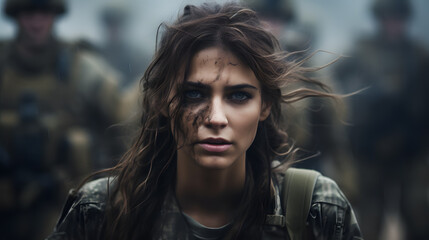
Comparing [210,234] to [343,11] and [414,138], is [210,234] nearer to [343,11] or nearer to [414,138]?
[414,138]

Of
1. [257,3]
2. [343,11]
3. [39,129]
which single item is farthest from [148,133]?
[343,11]

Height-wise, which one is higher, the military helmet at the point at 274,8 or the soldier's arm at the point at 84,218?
the military helmet at the point at 274,8

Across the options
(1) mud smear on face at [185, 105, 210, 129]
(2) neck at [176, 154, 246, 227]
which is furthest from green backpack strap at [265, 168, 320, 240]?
(1) mud smear on face at [185, 105, 210, 129]

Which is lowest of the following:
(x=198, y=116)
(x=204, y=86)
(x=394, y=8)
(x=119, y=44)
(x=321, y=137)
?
(x=119, y=44)

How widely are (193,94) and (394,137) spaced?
5.48 metres

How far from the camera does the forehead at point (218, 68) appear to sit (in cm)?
307

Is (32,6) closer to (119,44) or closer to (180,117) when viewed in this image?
(180,117)

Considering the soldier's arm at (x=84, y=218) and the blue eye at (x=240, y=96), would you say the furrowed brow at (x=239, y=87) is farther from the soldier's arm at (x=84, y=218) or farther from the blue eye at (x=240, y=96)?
the soldier's arm at (x=84, y=218)

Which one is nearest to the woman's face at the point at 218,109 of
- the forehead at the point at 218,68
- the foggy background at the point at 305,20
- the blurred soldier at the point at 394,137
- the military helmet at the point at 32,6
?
the forehead at the point at 218,68

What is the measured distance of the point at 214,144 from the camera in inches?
119

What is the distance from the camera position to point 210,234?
10.4 feet

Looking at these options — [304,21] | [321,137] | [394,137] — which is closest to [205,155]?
[321,137]

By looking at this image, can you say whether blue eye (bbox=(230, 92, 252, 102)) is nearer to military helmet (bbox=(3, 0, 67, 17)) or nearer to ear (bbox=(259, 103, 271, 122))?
ear (bbox=(259, 103, 271, 122))

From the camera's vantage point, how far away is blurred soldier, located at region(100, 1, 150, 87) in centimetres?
1192
